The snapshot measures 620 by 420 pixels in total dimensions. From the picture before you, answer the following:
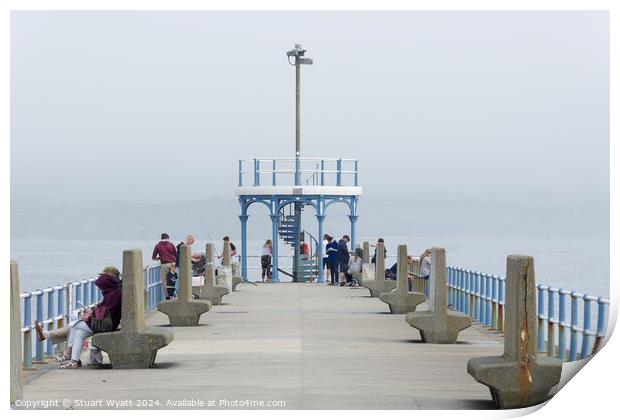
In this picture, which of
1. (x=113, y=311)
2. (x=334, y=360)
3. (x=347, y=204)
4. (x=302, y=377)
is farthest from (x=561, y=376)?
(x=347, y=204)

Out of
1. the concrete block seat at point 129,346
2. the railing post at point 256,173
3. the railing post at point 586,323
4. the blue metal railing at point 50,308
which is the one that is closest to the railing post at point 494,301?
the blue metal railing at point 50,308

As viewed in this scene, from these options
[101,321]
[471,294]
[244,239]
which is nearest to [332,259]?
[244,239]

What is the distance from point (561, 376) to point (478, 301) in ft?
44.8

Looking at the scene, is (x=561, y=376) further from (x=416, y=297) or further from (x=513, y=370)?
(x=416, y=297)

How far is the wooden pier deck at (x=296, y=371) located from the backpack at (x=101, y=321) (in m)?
0.54

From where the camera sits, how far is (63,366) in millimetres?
17000

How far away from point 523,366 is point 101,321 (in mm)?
5981

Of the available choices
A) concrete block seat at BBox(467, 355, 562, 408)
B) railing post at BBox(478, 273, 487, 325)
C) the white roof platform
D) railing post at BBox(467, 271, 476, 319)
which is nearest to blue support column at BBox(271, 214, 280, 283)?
the white roof platform

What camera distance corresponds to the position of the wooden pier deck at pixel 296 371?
14.0 meters

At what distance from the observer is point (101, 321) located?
17078mm

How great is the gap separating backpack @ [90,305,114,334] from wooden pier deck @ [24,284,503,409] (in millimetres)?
543

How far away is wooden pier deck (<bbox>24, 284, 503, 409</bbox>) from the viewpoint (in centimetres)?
1404
